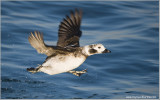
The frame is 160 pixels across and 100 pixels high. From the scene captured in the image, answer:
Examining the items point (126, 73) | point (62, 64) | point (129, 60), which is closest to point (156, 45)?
point (129, 60)

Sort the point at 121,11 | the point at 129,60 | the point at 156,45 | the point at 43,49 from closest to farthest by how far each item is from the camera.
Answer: the point at 43,49
the point at 129,60
the point at 156,45
the point at 121,11

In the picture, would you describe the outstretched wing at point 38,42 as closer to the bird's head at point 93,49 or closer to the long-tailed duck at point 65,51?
the long-tailed duck at point 65,51

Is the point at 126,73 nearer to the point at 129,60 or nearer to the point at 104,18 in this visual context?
the point at 129,60

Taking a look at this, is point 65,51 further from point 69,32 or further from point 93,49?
point 69,32

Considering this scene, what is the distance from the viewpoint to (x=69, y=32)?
255 inches

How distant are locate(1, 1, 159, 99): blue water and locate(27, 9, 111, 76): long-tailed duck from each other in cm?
160

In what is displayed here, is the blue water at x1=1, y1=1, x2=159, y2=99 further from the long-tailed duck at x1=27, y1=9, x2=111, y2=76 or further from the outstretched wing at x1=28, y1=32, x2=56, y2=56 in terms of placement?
the outstretched wing at x1=28, y1=32, x2=56, y2=56

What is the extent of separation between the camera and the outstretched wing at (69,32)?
6336 millimetres

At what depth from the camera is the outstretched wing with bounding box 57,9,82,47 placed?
6.34 meters

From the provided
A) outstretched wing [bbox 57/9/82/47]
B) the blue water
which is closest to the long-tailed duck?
outstretched wing [bbox 57/9/82/47]

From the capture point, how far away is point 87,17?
12.3 m

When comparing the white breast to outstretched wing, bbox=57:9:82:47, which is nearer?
the white breast

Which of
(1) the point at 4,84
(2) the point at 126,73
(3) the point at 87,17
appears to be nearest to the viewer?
(1) the point at 4,84

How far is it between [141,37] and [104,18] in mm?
1767
